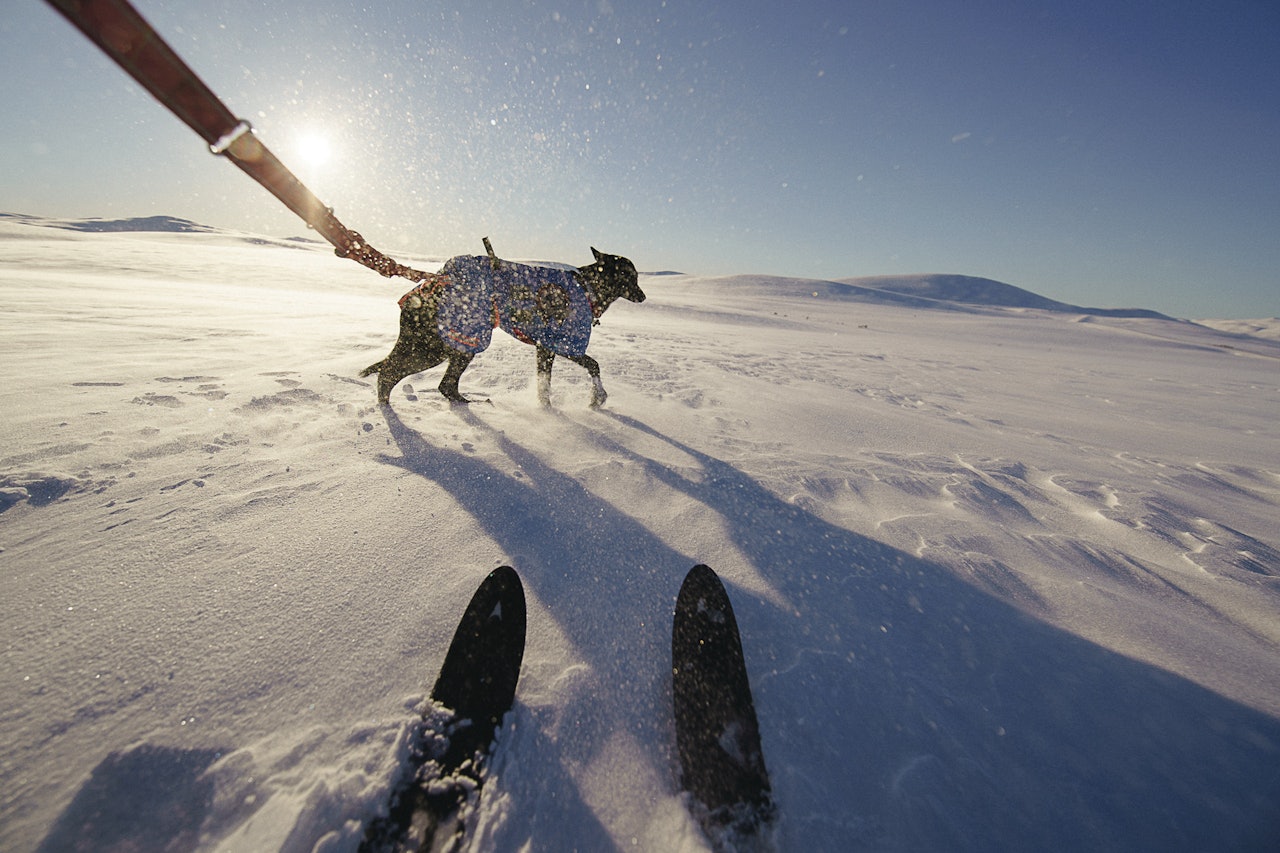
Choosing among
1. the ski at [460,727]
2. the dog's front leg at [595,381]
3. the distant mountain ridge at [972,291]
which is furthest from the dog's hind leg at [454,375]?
the distant mountain ridge at [972,291]

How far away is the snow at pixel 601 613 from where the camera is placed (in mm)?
999

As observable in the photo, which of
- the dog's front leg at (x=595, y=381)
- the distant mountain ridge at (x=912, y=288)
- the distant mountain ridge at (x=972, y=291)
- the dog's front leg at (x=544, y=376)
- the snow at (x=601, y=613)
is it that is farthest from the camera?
the distant mountain ridge at (x=972, y=291)

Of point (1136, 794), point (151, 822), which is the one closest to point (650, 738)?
point (151, 822)

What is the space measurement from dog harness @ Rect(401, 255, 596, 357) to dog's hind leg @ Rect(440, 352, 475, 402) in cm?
13

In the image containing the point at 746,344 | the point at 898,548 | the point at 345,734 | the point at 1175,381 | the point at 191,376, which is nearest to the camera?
the point at 345,734

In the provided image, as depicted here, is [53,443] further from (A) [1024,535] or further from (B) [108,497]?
(A) [1024,535]

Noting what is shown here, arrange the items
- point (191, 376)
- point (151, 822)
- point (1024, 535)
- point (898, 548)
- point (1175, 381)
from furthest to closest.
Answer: point (1175, 381) < point (191, 376) < point (1024, 535) < point (898, 548) < point (151, 822)

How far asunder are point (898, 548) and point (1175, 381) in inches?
470

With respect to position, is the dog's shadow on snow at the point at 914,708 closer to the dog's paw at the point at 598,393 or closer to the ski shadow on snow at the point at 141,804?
the ski shadow on snow at the point at 141,804

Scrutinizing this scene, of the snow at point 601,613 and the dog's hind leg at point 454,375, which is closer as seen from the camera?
the snow at point 601,613

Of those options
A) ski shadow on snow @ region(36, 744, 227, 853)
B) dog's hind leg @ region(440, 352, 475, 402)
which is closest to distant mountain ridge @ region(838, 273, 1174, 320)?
dog's hind leg @ region(440, 352, 475, 402)

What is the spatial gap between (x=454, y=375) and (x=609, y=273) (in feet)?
4.88

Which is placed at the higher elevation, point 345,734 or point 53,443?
point 53,443

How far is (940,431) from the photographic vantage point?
400 cm
